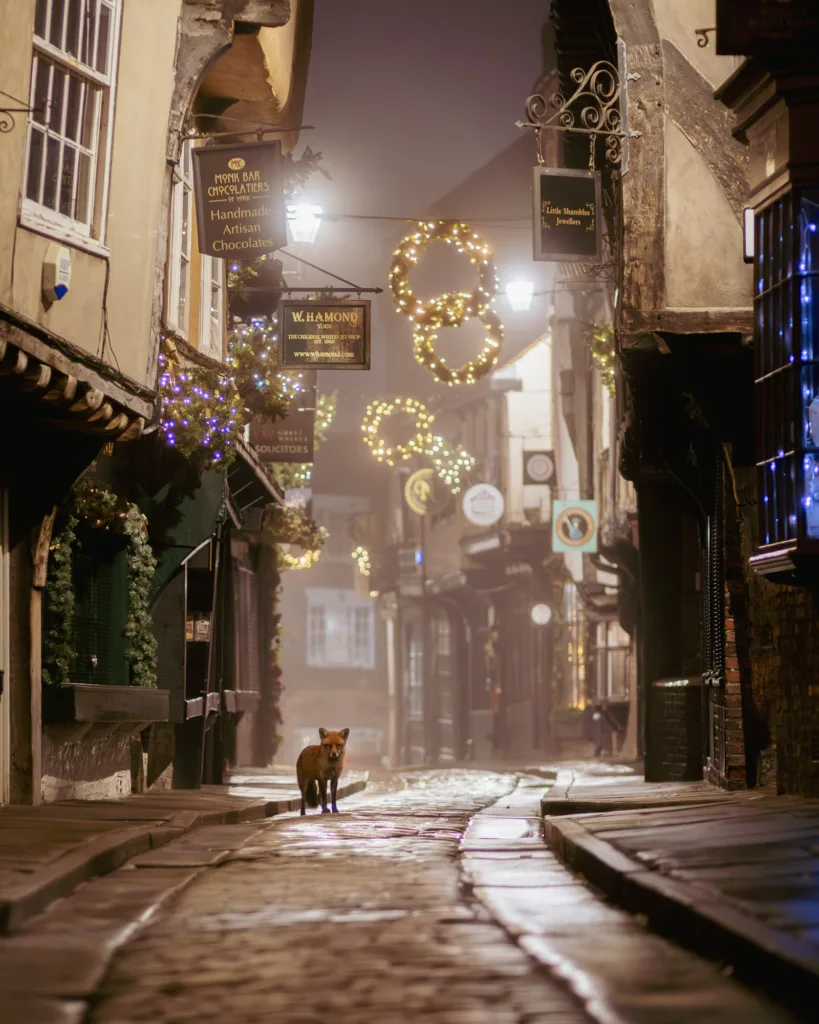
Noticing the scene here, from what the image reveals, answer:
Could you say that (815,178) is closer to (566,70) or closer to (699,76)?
(699,76)

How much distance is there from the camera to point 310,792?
1600cm

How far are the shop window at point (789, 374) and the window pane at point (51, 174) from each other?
6.17 metres

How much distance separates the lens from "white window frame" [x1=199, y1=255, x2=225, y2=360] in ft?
66.0

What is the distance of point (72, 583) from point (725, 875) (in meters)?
9.64

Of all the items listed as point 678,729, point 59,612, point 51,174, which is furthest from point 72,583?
point 678,729

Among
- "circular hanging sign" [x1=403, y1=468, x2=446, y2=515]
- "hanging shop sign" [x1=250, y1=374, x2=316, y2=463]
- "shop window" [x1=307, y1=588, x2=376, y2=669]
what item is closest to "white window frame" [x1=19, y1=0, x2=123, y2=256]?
"hanging shop sign" [x1=250, y1=374, x2=316, y2=463]

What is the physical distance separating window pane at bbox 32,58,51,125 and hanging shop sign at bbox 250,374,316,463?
40.3 ft

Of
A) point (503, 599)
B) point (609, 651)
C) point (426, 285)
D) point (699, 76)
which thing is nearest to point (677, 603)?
point (699, 76)

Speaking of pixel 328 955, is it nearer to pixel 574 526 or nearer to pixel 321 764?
pixel 321 764

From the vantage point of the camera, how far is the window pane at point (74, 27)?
13789 mm

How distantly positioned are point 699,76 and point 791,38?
195 inches

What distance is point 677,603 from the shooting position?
65.1ft

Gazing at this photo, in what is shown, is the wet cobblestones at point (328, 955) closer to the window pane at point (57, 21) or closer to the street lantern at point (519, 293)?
the window pane at point (57, 21)

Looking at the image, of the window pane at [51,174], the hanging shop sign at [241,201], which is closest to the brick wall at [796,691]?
the hanging shop sign at [241,201]
